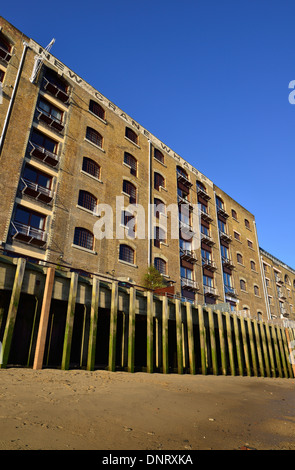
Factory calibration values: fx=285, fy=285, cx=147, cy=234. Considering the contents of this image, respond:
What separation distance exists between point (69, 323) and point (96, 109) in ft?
62.9

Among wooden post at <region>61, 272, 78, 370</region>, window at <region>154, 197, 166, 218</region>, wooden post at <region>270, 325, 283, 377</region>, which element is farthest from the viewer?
window at <region>154, 197, 166, 218</region>

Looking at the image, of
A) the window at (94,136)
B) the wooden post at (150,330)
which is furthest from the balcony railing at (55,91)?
the wooden post at (150,330)

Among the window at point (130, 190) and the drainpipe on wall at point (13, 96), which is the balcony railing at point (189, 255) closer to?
the window at point (130, 190)

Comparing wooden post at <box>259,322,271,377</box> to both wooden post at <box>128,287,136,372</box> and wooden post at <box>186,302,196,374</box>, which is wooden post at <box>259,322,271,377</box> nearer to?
wooden post at <box>186,302,196,374</box>

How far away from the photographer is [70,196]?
742 inches

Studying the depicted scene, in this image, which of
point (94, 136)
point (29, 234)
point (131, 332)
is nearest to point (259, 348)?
point (131, 332)

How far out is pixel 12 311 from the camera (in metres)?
9.35

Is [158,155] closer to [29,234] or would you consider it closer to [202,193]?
[202,193]

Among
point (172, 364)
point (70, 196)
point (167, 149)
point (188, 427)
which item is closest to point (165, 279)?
point (172, 364)

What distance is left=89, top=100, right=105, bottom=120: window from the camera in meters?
23.4

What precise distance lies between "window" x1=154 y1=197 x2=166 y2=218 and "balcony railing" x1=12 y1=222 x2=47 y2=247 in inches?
430

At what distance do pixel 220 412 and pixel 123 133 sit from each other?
2265cm

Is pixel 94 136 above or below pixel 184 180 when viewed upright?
below

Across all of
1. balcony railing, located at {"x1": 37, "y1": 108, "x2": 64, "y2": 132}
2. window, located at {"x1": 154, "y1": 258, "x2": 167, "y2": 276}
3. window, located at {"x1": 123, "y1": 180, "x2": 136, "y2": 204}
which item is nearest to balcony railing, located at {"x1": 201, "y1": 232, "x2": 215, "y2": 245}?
window, located at {"x1": 154, "y1": 258, "x2": 167, "y2": 276}
